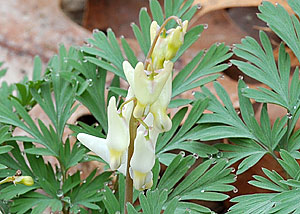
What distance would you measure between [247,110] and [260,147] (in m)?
0.12

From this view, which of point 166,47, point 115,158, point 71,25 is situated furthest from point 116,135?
point 71,25

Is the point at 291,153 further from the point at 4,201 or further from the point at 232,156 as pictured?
the point at 4,201

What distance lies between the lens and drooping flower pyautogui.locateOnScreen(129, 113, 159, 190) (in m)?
1.00

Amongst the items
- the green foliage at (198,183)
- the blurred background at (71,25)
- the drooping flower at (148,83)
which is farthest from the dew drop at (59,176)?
the blurred background at (71,25)

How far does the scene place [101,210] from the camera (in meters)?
1.28

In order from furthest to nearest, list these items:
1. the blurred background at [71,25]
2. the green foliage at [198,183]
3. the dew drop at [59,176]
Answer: the blurred background at [71,25] → the dew drop at [59,176] → the green foliage at [198,183]

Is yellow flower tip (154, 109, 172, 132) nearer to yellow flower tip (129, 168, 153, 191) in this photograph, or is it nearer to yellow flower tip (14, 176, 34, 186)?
yellow flower tip (129, 168, 153, 191)

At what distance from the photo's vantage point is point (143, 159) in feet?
3.32

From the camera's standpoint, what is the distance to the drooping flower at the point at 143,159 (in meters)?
1.00

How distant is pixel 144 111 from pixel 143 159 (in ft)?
0.32

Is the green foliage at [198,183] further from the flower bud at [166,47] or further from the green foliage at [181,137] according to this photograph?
the flower bud at [166,47]

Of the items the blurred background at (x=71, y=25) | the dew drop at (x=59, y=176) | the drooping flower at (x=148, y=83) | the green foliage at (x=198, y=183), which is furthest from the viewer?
the blurred background at (x=71, y=25)

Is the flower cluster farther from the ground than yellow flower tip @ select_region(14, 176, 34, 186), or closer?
farther from the ground

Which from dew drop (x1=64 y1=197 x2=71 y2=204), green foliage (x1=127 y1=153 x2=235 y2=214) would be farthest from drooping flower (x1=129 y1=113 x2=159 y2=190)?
dew drop (x1=64 y1=197 x2=71 y2=204)
